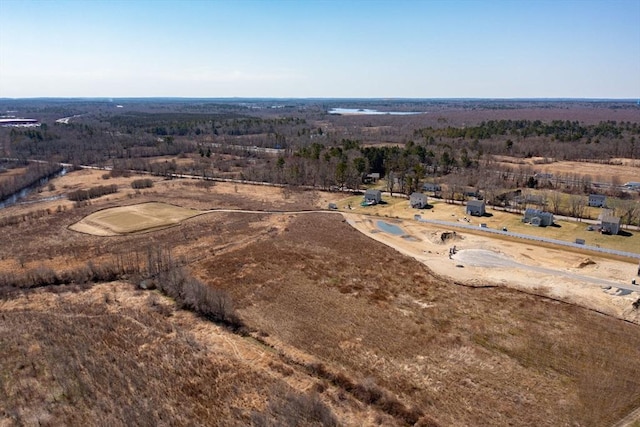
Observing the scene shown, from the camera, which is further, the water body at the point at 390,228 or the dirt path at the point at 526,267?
the water body at the point at 390,228

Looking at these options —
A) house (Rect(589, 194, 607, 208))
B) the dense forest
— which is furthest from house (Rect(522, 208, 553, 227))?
house (Rect(589, 194, 607, 208))

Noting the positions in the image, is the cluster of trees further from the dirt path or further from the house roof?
the dirt path

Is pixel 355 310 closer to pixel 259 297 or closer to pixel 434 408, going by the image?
pixel 259 297

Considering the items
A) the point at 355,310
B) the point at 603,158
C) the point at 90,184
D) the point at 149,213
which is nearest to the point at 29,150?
the point at 90,184

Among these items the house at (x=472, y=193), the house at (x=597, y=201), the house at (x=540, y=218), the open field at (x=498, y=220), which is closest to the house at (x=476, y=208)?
the open field at (x=498, y=220)

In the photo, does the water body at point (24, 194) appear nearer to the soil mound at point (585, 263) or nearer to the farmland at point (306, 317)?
the farmland at point (306, 317)

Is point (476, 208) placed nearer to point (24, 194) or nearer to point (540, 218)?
point (540, 218)

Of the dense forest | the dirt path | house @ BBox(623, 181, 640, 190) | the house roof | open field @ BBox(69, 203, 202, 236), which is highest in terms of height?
the dense forest
